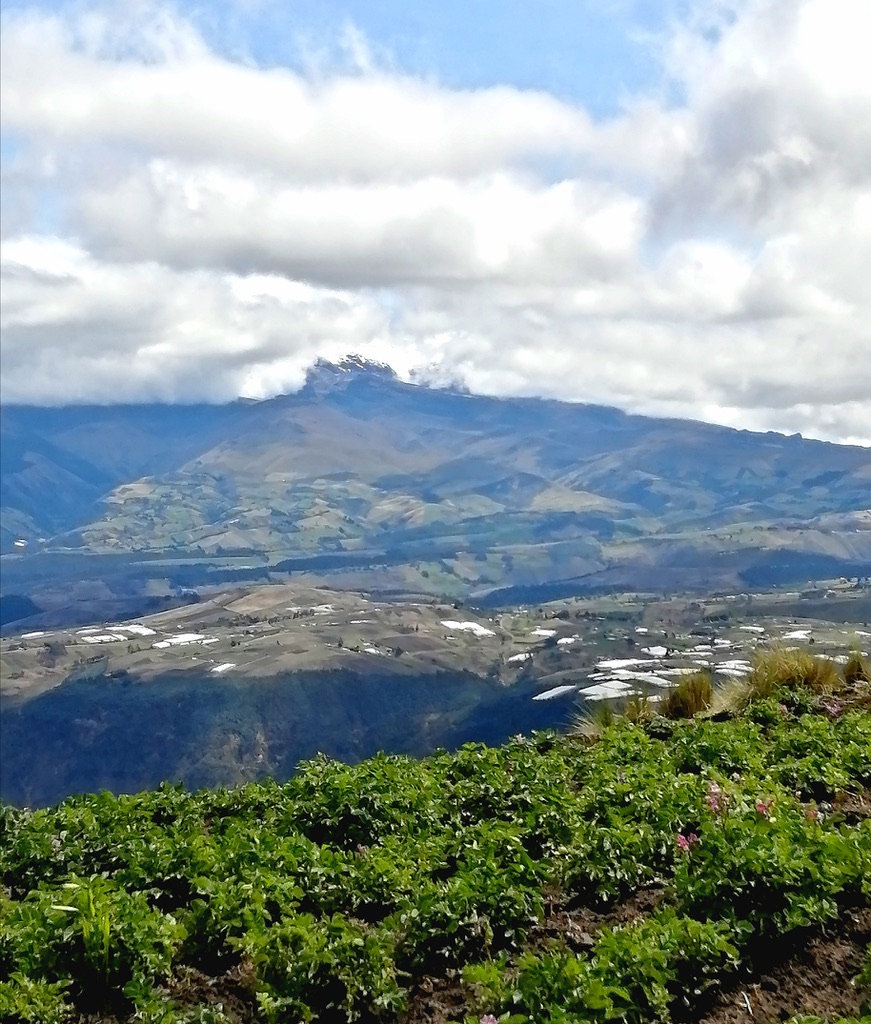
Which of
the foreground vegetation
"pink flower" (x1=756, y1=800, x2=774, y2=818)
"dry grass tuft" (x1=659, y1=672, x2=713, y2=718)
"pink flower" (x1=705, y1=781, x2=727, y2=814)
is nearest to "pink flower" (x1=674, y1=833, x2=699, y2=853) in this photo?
the foreground vegetation

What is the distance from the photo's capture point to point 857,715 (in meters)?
14.7

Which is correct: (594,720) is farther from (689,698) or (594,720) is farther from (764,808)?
(764,808)

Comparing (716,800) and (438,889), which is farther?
(716,800)

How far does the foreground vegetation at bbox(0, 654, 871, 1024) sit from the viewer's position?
6.97 metres

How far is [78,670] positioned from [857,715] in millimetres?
197986

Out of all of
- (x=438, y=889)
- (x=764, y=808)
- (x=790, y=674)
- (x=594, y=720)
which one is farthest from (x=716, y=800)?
(x=790, y=674)

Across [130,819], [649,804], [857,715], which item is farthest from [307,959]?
[857,715]

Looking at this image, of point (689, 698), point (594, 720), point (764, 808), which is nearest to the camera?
point (764, 808)

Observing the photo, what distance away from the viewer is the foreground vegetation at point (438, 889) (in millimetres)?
6969

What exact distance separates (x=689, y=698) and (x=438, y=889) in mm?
11335

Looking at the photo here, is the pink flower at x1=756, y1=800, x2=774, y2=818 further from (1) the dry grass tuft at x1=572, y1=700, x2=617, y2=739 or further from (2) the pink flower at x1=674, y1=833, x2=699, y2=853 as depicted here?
(1) the dry grass tuft at x1=572, y1=700, x2=617, y2=739

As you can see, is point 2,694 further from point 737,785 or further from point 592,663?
point 737,785

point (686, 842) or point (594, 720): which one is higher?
point (686, 842)

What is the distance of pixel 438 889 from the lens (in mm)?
8344
